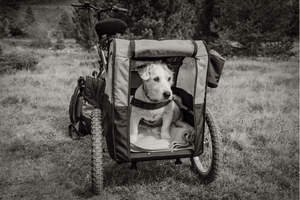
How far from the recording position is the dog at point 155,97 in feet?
9.33

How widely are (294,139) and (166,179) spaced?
240 cm

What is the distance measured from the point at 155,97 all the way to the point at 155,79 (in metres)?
0.21

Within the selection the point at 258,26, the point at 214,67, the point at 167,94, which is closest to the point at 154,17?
the point at 258,26

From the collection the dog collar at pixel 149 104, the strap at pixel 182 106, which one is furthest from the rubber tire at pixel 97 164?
the strap at pixel 182 106

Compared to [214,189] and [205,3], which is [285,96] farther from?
[205,3]

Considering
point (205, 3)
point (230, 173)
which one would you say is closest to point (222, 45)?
point (205, 3)

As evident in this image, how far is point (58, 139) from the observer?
402cm

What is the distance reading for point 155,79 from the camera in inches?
114

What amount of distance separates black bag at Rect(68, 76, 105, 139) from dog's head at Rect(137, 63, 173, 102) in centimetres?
71

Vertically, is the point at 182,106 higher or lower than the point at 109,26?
lower

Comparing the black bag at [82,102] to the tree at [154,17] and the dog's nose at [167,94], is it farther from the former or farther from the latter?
the tree at [154,17]

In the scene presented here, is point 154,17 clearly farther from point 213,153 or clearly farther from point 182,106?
point 213,153

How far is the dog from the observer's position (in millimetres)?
2843

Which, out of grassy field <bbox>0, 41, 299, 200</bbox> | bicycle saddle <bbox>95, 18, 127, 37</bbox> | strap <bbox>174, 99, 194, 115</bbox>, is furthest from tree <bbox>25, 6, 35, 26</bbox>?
strap <bbox>174, 99, 194, 115</bbox>
